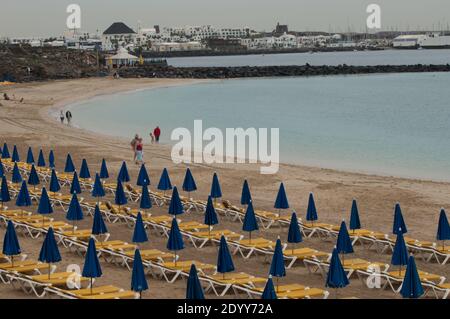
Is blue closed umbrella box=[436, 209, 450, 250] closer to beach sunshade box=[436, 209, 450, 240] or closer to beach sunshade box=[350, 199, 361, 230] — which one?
beach sunshade box=[436, 209, 450, 240]

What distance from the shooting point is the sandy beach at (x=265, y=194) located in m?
12.4

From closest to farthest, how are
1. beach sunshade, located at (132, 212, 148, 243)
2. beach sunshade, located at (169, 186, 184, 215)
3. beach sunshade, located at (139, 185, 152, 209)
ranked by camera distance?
beach sunshade, located at (132, 212, 148, 243)
beach sunshade, located at (169, 186, 184, 215)
beach sunshade, located at (139, 185, 152, 209)

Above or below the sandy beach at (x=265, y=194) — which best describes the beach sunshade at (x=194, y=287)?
above

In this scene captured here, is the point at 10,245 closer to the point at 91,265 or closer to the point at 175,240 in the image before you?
the point at 91,265

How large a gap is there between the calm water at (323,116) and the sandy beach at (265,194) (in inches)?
190

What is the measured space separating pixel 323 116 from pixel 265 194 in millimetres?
33315

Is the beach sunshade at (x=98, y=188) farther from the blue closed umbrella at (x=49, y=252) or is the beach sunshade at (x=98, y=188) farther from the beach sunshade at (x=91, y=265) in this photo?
the beach sunshade at (x=91, y=265)

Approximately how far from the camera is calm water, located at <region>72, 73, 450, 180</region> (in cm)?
3172

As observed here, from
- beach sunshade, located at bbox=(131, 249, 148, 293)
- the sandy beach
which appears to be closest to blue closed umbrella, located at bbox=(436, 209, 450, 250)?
the sandy beach

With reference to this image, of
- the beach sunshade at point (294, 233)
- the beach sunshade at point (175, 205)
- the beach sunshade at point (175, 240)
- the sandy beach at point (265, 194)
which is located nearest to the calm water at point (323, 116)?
the sandy beach at point (265, 194)

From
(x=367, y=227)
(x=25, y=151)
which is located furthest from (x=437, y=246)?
(x=25, y=151)

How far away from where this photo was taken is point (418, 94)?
7338 centimetres

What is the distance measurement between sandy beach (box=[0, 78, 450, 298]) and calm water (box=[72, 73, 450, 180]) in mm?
4825
